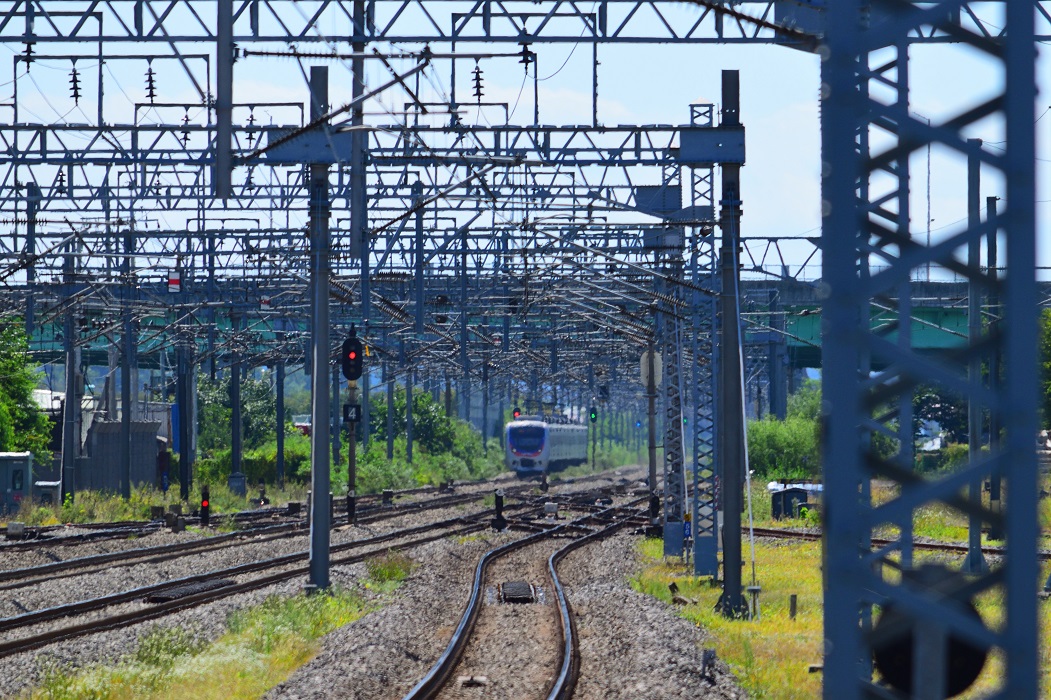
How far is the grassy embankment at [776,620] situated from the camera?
38.8 ft

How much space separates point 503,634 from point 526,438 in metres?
46.5

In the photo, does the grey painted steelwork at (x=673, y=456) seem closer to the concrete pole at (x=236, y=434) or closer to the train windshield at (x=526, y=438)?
the concrete pole at (x=236, y=434)

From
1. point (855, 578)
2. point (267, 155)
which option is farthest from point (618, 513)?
point (855, 578)

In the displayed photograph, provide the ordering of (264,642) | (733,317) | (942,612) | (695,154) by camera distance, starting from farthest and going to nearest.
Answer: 1. (695,154)
2. (733,317)
3. (264,642)
4. (942,612)

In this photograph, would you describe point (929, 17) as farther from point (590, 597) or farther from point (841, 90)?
point (590, 597)

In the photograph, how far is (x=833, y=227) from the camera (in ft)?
14.2

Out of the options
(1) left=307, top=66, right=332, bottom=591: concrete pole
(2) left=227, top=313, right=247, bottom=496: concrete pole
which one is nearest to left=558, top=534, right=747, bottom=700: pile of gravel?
(1) left=307, top=66, right=332, bottom=591: concrete pole

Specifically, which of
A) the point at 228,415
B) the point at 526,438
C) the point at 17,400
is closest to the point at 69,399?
the point at 17,400

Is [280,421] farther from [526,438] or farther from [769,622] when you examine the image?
[769,622]

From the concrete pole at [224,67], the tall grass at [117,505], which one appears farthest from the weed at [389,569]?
the tall grass at [117,505]

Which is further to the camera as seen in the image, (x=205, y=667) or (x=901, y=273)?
(x=205, y=667)

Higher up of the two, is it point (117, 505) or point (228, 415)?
point (228, 415)

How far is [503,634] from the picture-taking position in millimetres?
15953

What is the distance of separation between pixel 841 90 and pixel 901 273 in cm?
67
